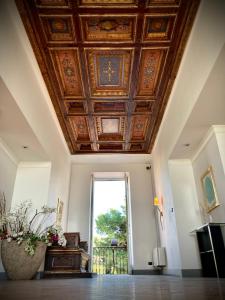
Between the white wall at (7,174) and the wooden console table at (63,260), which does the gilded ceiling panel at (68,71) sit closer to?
the white wall at (7,174)

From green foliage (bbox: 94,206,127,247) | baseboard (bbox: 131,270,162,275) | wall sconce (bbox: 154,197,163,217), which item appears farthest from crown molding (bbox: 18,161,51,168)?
green foliage (bbox: 94,206,127,247)

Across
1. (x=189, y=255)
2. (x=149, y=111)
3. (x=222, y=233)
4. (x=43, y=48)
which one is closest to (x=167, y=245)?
(x=189, y=255)

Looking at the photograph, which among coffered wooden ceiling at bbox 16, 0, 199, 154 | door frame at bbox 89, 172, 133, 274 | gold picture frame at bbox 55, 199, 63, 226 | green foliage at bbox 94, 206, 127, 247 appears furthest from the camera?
green foliage at bbox 94, 206, 127, 247

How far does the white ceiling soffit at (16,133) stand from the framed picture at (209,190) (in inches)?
140

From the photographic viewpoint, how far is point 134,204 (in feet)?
25.3

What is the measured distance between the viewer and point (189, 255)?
16.8 feet

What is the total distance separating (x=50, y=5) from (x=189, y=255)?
5350 mm

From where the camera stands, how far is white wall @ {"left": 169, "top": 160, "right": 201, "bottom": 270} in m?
5.14

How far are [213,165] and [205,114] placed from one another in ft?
3.61

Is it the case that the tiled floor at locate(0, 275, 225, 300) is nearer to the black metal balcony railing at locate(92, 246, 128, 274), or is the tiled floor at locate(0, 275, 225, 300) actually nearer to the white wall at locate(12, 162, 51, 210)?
the white wall at locate(12, 162, 51, 210)

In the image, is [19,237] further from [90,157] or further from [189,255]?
[90,157]

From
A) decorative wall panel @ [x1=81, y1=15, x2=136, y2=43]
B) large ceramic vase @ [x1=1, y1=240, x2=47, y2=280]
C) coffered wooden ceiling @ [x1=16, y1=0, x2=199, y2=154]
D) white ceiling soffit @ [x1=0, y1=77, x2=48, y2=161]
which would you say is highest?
decorative wall panel @ [x1=81, y1=15, x2=136, y2=43]

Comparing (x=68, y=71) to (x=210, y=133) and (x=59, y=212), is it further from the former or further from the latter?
(x=59, y=212)

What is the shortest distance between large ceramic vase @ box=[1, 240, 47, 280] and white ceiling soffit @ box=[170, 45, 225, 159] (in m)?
3.66
